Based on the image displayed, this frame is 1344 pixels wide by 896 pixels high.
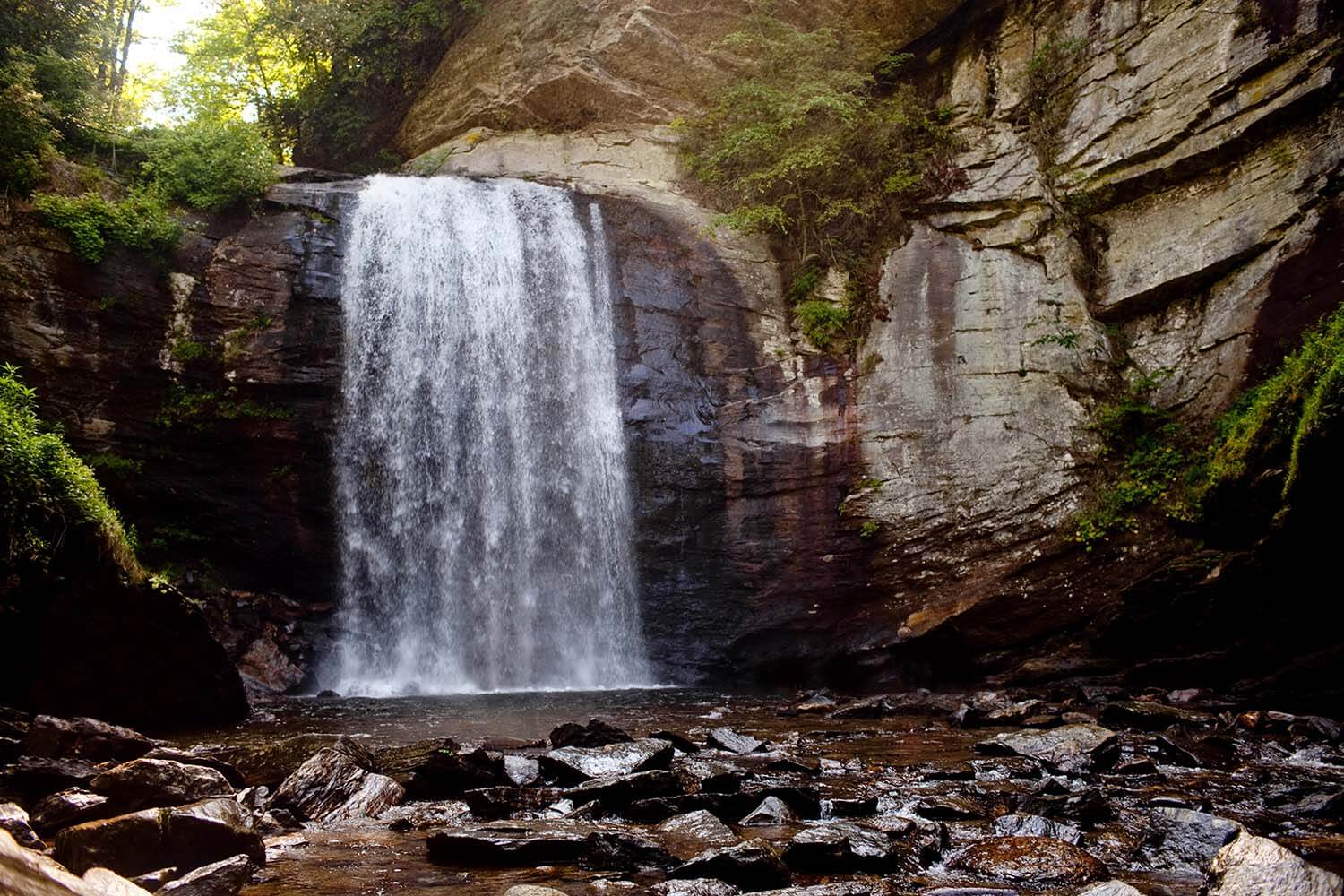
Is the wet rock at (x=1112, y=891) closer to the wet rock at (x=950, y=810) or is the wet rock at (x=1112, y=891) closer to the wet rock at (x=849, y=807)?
the wet rock at (x=950, y=810)

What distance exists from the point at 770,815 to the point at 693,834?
1.57ft

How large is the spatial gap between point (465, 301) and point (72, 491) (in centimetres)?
787

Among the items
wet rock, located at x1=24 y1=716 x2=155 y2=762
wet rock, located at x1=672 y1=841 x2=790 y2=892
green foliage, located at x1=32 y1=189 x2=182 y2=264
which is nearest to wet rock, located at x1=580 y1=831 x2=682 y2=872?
wet rock, located at x1=672 y1=841 x2=790 y2=892

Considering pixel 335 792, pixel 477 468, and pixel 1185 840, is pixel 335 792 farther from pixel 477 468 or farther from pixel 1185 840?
pixel 477 468

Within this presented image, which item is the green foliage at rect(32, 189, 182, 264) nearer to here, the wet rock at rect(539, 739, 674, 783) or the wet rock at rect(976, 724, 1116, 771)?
the wet rock at rect(539, 739, 674, 783)

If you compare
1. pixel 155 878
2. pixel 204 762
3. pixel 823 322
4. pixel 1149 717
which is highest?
pixel 823 322

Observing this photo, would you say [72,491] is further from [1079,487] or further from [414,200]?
[1079,487]

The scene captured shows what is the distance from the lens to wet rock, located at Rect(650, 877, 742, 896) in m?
2.96

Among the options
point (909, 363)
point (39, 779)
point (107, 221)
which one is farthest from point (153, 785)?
point (909, 363)

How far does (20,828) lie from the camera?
2664 millimetres

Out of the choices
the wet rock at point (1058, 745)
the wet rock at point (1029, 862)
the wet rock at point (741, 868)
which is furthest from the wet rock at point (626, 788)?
the wet rock at point (1058, 745)

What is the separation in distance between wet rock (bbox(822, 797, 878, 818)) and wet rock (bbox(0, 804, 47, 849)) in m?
3.44

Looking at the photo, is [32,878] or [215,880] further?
[215,880]

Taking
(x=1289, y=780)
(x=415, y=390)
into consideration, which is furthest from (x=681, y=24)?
(x=1289, y=780)
